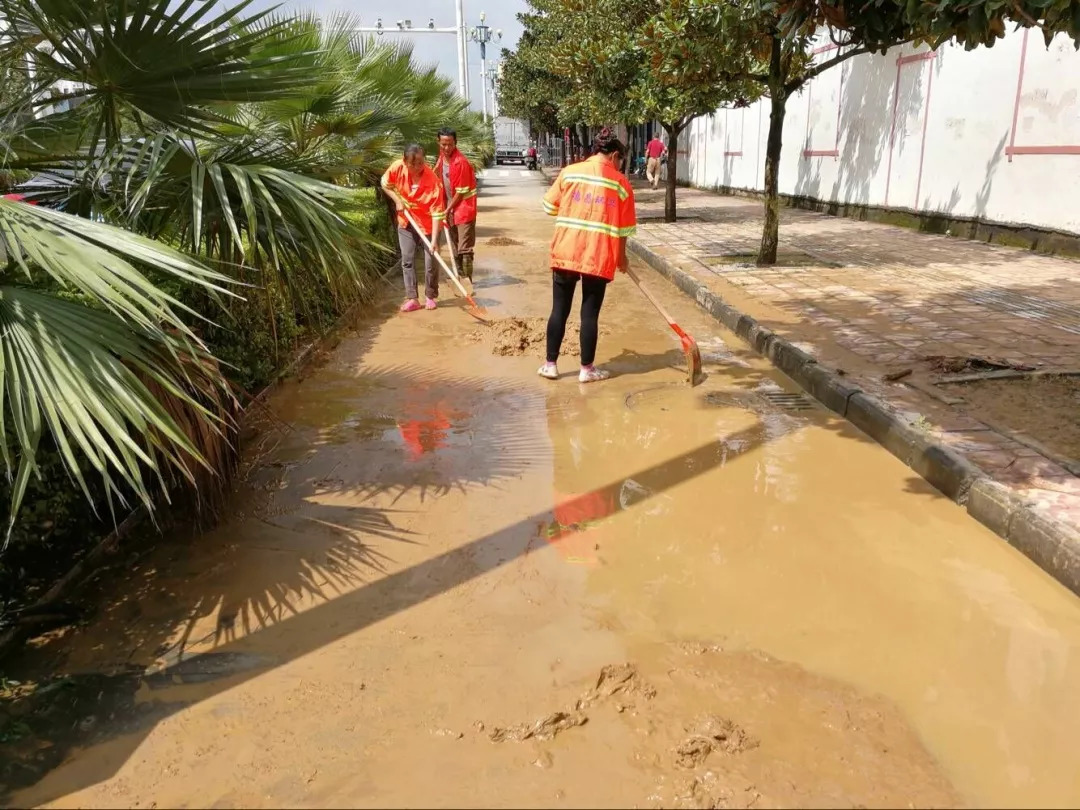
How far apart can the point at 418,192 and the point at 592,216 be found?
3.05 metres

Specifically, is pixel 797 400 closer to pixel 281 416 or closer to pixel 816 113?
pixel 281 416

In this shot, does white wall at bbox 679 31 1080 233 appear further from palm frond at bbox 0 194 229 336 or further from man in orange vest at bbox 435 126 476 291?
palm frond at bbox 0 194 229 336

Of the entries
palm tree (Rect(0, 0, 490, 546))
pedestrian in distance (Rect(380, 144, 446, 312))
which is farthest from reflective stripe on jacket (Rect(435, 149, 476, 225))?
palm tree (Rect(0, 0, 490, 546))

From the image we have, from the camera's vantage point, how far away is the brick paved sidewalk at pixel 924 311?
13.5ft

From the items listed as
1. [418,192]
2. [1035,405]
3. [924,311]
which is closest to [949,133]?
[924,311]

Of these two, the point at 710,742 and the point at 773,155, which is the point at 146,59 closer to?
the point at 710,742

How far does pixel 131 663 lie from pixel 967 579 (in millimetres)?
2998

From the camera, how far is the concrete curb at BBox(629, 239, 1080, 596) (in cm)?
318

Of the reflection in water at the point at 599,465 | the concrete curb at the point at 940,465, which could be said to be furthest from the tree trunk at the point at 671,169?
the reflection in water at the point at 599,465

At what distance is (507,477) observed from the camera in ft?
13.7

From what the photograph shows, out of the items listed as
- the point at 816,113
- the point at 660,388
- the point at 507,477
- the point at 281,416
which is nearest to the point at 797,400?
the point at 660,388

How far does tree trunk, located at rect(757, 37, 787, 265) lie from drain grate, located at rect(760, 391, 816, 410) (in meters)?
4.31

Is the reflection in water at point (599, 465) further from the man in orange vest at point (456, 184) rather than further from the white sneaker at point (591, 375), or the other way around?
the man in orange vest at point (456, 184)

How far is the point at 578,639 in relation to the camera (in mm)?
2807
